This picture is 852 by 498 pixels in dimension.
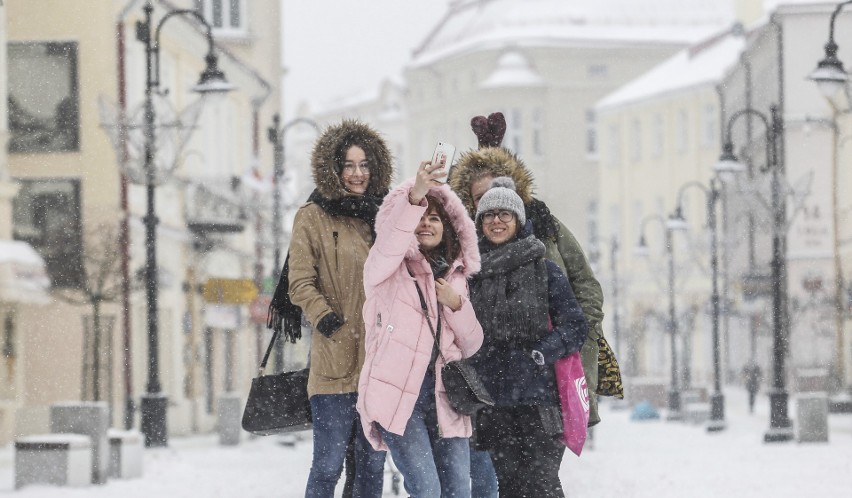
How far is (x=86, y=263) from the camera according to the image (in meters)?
29.0

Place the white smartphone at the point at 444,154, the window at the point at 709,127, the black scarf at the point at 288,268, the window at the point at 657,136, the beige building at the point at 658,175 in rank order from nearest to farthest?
the white smartphone at the point at 444,154 → the black scarf at the point at 288,268 → the beige building at the point at 658,175 → the window at the point at 709,127 → the window at the point at 657,136

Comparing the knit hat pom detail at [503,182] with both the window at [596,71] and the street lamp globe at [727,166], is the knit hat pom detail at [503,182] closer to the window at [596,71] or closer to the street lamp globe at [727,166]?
the street lamp globe at [727,166]

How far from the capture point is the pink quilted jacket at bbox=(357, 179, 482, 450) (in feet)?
25.9

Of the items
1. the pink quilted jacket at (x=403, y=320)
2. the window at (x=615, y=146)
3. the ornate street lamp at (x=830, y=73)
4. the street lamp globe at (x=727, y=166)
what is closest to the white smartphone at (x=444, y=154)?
the pink quilted jacket at (x=403, y=320)

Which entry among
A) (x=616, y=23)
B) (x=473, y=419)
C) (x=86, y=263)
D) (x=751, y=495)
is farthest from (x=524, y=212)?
(x=616, y=23)

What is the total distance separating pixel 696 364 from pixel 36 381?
131 ft

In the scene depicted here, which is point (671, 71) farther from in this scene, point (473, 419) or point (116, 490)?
point (473, 419)

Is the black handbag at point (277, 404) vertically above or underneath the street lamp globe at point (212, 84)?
underneath

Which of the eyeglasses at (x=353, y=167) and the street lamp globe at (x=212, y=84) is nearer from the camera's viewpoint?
the eyeglasses at (x=353, y=167)

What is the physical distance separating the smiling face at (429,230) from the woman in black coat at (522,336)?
0.35 meters

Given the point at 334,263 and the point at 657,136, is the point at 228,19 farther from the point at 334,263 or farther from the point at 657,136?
the point at 334,263

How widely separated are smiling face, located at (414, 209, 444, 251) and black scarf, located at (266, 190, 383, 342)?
440mm

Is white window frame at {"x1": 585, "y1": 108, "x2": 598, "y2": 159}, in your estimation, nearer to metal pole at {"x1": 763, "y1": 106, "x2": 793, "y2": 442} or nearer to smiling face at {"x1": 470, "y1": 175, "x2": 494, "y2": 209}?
metal pole at {"x1": 763, "y1": 106, "x2": 793, "y2": 442}

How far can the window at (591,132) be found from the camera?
92125 millimetres
